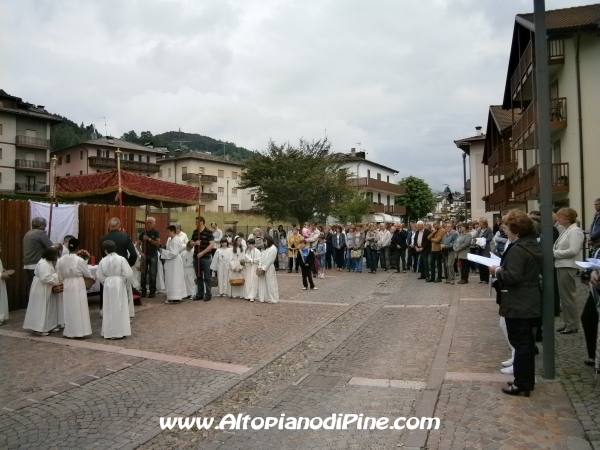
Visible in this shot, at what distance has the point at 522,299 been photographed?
16.2ft

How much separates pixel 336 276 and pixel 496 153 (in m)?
22.0

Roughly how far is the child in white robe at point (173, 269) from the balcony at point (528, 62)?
18165 millimetres

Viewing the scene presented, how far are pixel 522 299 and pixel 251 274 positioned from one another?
8378 mm

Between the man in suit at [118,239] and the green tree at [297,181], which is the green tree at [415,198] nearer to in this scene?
the green tree at [297,181]

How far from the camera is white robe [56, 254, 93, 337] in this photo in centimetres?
802

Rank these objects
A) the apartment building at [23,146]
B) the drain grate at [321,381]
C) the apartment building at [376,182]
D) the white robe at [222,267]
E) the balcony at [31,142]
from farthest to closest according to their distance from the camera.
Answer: the apartment building at [376,182] → the balcony at [31,142] → the apartment building at [23,146] → the white robe at [222,267] → the drain grate at [321,381]

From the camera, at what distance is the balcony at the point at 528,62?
68.1 ft

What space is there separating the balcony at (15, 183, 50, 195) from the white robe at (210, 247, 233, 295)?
47599mm

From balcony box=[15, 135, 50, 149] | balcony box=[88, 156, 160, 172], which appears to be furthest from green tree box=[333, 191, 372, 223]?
balcony box=[15, 135, 50, 149]

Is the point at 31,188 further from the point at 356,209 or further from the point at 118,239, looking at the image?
the point at 118,239

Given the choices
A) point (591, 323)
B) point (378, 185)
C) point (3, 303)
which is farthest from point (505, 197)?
point (378, 185)

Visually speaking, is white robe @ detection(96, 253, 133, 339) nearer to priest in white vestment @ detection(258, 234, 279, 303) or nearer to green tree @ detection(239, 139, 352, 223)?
priest in white vestment @ detection(258, 234, 279, 303)

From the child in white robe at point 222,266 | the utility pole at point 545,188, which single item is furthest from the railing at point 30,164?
the utility pole at point 545,188

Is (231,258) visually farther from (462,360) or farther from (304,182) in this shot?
(304,182)
